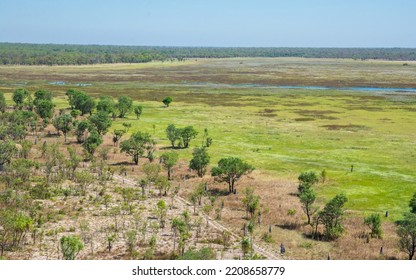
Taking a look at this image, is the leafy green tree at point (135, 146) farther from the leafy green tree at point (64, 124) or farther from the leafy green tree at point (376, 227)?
the leafy green tree at point (376, 227)

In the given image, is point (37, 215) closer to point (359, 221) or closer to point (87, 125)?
point (359, 221)

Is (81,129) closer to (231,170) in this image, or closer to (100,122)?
(100,122)

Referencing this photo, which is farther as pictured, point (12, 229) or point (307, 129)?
point (307, 129)

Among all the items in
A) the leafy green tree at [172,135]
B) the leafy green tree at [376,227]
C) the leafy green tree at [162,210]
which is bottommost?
the leafy green tree at [162,210]

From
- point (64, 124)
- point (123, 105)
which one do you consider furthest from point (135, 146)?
point (123, 105)

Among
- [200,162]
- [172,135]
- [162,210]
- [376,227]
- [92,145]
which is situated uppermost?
[172,135]

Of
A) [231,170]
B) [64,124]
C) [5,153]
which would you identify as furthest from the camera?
[64,124]

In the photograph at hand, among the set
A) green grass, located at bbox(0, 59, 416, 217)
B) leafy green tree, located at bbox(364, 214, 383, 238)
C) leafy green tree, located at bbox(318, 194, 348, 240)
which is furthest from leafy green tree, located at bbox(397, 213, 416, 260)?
green grass, located at bbox(0, 59, 416, 217)

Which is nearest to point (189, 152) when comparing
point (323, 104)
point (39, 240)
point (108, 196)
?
point (108, 196)

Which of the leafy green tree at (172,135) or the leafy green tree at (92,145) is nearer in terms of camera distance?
the leafy green tree at (92,145)

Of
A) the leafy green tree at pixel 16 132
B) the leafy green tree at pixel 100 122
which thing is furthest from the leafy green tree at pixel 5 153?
the leafy green tree at pixel 100 122

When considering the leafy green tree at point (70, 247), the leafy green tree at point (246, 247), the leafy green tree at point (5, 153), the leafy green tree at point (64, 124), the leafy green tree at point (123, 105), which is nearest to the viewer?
the leafy green tree at point (70, 247)
